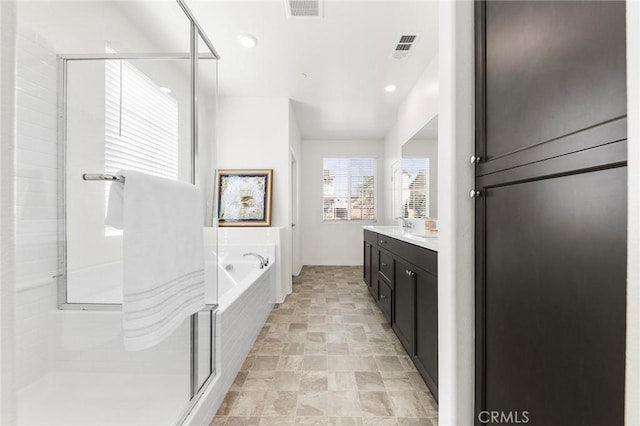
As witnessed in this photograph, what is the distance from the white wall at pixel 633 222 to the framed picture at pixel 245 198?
318 cm

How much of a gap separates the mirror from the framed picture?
177 centimetres

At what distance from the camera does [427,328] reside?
148cm

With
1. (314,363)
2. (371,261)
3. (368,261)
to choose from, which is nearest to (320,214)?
(368,261)

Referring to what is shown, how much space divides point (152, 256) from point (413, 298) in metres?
1.47

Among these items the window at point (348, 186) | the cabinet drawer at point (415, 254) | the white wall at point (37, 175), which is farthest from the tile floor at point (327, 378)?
the window at point (348, 186)

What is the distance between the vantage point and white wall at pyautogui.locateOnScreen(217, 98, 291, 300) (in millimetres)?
3422

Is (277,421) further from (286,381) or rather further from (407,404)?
(407,404)

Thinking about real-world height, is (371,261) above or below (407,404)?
above

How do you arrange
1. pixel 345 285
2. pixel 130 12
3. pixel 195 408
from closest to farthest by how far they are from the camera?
pixel 195 408
pixel 130 12
pixel 345 285

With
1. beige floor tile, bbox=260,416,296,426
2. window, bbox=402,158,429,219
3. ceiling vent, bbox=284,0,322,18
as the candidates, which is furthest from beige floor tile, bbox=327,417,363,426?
ceiling vent, bbox=284,0,322,18

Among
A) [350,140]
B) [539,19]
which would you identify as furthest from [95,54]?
[350,140]

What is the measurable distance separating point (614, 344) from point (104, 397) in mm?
1997

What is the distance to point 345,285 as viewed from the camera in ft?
12.9

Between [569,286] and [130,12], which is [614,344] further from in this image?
[130,12]
